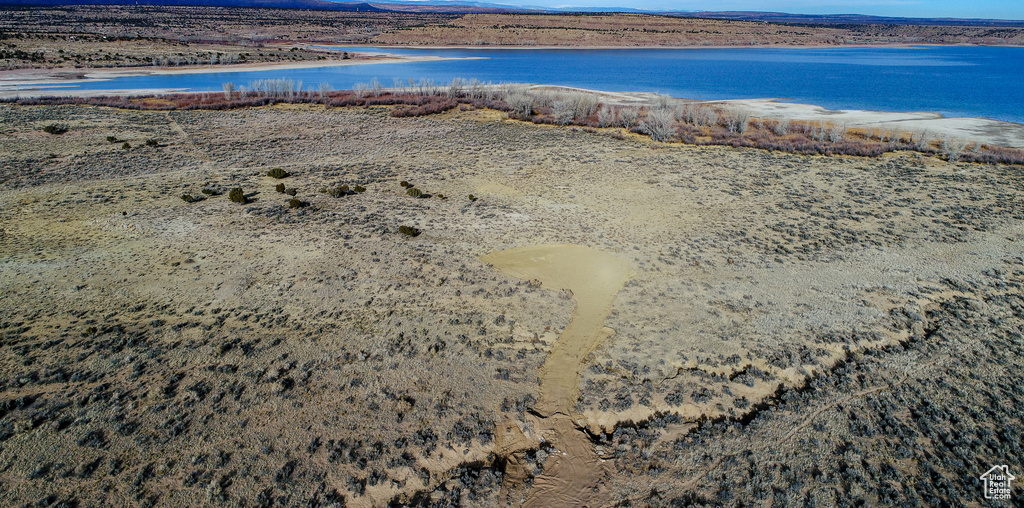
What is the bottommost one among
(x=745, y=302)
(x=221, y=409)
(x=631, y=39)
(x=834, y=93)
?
(x=221, y=409)

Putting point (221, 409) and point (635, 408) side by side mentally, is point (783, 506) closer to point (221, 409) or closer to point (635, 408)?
point (635, 408)

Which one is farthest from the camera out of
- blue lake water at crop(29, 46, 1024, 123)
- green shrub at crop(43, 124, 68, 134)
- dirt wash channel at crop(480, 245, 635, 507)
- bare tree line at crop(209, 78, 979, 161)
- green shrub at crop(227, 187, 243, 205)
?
blue lake water at crop(29, 46, 1024, 123)

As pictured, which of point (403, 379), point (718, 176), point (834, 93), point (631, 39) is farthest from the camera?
point (631, 39)

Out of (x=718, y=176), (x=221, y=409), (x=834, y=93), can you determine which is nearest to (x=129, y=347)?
A: (x=221, y=409)

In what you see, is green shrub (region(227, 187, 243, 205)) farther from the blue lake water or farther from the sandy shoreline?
the blue lake water

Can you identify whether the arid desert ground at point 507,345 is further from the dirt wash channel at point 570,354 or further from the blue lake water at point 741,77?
the blue lake water at point 741,77

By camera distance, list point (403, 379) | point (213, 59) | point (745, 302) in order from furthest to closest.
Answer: point (213, 59) < point (745, 302) < point (403, 379)

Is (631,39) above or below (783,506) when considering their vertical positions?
above

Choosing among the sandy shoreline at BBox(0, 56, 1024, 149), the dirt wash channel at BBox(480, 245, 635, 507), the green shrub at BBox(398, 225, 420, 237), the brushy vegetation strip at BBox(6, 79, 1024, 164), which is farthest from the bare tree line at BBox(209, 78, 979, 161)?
A: the green shrub at BBox(398, 225, 420, 237)
